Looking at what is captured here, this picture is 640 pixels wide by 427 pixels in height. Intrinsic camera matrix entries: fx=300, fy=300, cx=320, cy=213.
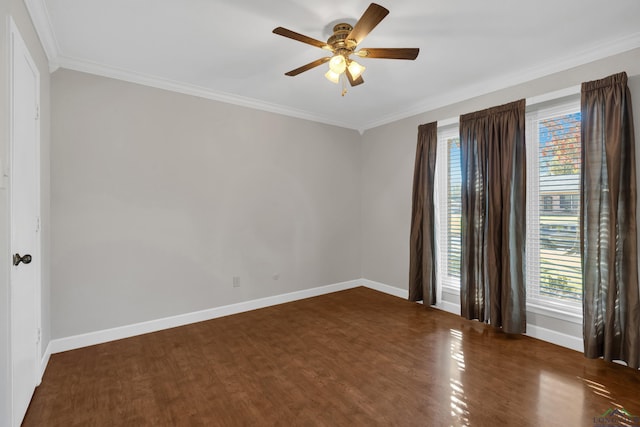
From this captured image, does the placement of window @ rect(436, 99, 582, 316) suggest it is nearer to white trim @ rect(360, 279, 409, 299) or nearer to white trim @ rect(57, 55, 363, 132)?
white trim @ rect(360, 279, 409, 299)

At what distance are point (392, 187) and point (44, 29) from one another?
4052mm

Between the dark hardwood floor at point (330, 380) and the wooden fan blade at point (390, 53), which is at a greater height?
the wooden fan blade at point (390, 53)

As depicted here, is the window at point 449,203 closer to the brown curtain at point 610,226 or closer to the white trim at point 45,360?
the brown curtain at point 610,226

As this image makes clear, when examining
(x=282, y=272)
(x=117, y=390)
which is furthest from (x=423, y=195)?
(x=117, y=390)

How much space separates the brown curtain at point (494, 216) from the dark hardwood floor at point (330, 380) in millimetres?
304

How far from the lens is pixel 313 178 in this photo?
4.56 meters

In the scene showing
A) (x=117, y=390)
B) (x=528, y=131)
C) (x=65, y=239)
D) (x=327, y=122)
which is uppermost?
(x=327, y=122)

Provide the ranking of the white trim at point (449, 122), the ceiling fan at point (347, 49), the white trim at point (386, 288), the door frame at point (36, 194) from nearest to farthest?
1. the door frame at point (36, 194)
2. the ceiling fan at point (347, 49)
3. the white trim at point (449, 122)
4. the white trim at point (386, 288)

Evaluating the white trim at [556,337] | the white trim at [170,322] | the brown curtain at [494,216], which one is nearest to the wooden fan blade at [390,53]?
the brown curtain at [494,216]

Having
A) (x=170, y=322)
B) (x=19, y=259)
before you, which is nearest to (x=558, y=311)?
(x=170, y=322)

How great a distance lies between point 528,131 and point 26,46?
429cm

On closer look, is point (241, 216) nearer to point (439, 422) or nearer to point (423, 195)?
point (423, 195)

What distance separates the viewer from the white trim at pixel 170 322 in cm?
281

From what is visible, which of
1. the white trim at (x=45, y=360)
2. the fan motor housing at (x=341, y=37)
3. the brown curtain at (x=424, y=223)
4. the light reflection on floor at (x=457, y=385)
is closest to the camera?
the light reflection on floor at (x=457, y=385)
